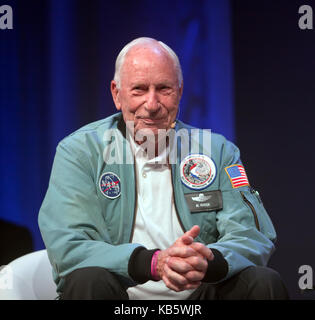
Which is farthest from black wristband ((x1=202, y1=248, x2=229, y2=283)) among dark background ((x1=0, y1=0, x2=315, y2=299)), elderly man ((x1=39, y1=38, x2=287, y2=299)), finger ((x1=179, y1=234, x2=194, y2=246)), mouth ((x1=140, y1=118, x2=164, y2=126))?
dark background ((x1=0, y1=0, x2=315, y2=299))

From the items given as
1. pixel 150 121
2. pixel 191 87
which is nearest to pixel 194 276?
pixel 150 121

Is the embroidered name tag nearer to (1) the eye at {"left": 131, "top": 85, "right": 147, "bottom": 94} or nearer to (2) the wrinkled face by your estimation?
(2) the wrinkled face

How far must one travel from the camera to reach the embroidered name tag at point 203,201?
1.83 metres

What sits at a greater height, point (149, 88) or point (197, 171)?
point (149, 88)

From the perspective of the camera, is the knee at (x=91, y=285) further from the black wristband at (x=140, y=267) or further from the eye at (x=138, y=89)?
the eye at (x=138, y=89)

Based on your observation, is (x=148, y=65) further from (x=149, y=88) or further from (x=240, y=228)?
(x=240, y=228)

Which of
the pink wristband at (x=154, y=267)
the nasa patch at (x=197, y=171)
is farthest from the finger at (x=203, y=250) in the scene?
the nasa patch at (x=197, y=171)

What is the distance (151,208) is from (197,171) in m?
0.24

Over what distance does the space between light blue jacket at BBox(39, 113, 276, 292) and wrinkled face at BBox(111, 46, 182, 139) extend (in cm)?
12

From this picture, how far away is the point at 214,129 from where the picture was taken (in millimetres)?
2676

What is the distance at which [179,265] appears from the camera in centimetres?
145

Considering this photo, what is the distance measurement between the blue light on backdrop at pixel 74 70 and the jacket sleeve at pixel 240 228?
2.68 ft
